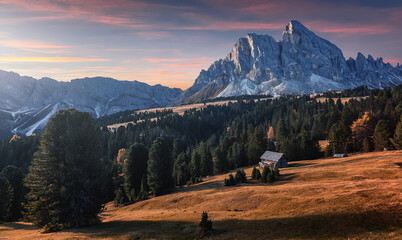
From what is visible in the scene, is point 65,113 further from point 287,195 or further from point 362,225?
point 362,225

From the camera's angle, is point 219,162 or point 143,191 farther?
point 219,162

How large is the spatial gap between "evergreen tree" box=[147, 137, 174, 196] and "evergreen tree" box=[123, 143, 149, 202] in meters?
7.54

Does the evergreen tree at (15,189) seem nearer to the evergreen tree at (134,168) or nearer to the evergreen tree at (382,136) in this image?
the evergreen tree at (134,168)

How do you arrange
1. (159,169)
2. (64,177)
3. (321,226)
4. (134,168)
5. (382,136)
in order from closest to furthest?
(321,226), (64,177), (159,169), (134,168), (382,136)

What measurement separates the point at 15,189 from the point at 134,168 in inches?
1316

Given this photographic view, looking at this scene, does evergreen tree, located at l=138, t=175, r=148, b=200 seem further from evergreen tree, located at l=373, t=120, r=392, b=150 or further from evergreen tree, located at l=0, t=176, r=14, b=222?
evergreen tree, located at l=373, t=120, r=392, b=150

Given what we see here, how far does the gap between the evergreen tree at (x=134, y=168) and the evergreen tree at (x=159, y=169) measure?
24.7 feet

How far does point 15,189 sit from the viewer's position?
220 feet

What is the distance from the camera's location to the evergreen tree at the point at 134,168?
259 ft

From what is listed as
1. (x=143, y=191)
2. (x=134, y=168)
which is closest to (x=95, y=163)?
(x=143, y=191)

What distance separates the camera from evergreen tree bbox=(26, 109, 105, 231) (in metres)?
36.7

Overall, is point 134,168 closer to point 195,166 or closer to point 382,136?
point 195,166

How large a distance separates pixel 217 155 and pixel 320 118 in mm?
88753

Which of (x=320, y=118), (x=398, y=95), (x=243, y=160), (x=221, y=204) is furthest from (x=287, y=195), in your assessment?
(x=398, y=95)
